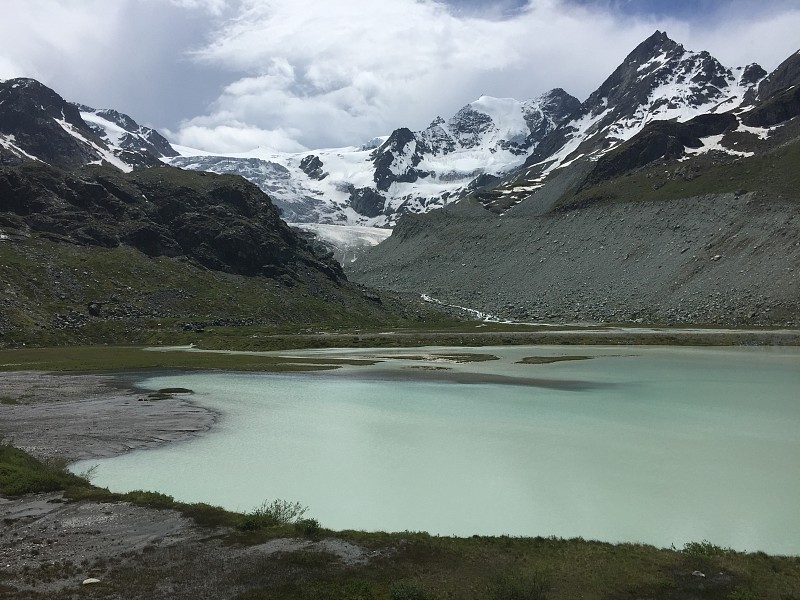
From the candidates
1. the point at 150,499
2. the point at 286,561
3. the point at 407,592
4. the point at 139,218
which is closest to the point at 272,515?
the point at 286,561

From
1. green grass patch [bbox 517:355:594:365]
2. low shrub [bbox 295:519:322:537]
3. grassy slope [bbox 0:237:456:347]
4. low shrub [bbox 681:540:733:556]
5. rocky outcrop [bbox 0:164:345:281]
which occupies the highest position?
rocky outcrop [bbox 0:164:345:281]

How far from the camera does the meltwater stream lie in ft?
75.2

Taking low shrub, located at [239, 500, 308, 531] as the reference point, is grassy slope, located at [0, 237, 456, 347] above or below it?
above

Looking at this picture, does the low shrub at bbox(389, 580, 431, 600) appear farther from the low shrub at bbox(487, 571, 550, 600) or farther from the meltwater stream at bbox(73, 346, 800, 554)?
the meltwater stream at bbox(73, 346, 800, 554)

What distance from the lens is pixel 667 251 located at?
16788cm

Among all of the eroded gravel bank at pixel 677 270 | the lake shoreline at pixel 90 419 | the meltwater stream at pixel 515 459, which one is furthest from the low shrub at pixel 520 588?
the eroded gravel bank at pixel 677 270

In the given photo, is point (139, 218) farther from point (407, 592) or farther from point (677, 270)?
point (407, 592)

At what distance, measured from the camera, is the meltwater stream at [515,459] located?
22.9m

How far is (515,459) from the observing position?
3059 centimetres

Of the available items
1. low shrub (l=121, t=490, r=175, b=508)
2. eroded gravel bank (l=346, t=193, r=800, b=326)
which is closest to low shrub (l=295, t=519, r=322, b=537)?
low shrub (l=121, t=490, r=175, b=508)

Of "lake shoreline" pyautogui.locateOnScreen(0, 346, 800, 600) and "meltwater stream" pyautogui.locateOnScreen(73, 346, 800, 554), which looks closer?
"lake shoreline" pyautogui.locateOnScreen(0, 346, 800, 600)

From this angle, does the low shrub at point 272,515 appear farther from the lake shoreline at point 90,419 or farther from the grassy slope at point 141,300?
the grassy slope at point 141,300

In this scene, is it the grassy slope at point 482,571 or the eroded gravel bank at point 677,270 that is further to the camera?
the eroded gravel bank at point 677,270

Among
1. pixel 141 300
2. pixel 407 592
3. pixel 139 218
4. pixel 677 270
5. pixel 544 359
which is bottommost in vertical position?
pixel 407 592
